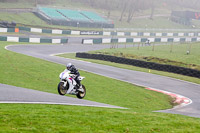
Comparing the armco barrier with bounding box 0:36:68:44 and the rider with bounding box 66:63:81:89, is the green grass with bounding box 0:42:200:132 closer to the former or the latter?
the rider with bounding box 66:63:81:89

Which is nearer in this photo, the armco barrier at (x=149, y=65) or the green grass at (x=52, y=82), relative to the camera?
the green grass at (x=52, y=82)

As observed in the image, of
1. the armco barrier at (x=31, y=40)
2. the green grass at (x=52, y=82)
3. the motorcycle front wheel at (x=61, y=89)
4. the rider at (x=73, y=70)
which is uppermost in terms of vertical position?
the armco barrier at (x=31, y=40)

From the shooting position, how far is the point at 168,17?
110250 mm

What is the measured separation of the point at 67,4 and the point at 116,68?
6156cm

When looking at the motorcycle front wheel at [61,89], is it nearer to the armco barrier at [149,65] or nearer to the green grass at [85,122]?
the green grass at [85,122]

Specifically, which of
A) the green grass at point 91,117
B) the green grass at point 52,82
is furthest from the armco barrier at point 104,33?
the green grass at point 91,117

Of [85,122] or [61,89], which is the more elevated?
[61,89]

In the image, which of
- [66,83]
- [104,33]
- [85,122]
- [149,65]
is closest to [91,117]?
[85,122]

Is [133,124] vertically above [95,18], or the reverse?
[95,18]

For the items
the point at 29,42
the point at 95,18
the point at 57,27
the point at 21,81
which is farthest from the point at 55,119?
the point at 95,18

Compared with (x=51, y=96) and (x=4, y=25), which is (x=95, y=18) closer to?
(x=4, y=25)

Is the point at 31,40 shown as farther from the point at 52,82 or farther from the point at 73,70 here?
the point at 73,70

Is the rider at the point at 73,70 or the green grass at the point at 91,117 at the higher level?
the rider at the point at 73,70

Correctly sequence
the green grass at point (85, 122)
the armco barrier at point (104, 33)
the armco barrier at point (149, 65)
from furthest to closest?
the armco barrier at point (104, 33) < the armco barrier at point (149, 65) < the green grass at point (85, 122)
